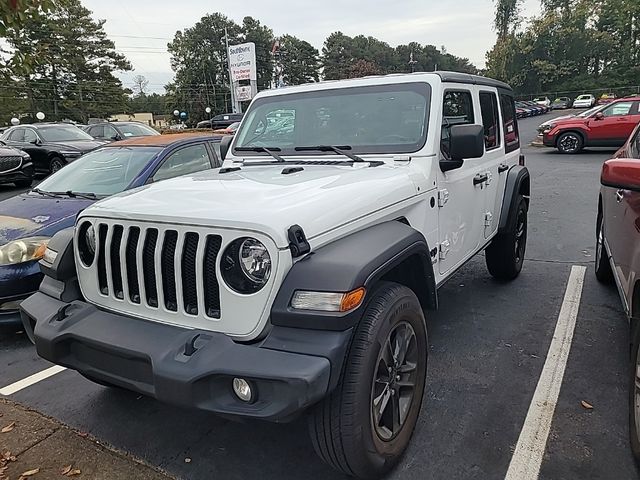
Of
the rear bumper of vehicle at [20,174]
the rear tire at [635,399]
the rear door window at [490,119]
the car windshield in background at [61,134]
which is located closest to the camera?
the rear tire at [635,399]

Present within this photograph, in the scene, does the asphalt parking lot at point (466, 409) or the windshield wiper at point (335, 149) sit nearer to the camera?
the asphalt parking lot at point (466, 409)

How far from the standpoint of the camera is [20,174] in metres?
12.2

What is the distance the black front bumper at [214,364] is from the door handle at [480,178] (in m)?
2.43

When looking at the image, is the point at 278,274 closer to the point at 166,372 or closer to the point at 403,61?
the point at 166,372

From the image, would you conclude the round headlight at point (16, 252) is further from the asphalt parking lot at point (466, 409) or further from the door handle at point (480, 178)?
the door handle at point (480, 178)

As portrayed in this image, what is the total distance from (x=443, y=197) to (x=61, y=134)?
1281 cm

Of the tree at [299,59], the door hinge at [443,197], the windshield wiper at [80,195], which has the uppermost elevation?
the tree at [299,59]

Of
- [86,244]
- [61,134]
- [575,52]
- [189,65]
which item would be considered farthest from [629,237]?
[189,65]

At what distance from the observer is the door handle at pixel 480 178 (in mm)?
4031

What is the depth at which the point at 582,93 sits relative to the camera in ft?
191

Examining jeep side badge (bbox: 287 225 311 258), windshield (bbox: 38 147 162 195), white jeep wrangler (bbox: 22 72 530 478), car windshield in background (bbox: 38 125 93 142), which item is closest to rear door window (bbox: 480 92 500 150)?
white jeep wrangler (bbox: 22 72 530 478)

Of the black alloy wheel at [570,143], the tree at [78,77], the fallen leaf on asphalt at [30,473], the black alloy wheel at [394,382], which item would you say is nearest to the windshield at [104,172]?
the fallen leaf on asphalt at [30,473]

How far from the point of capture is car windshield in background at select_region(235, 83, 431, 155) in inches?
136

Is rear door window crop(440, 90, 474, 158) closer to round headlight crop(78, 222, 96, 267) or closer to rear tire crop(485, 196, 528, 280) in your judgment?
rear tire crop(485, 196, 528, 280)
